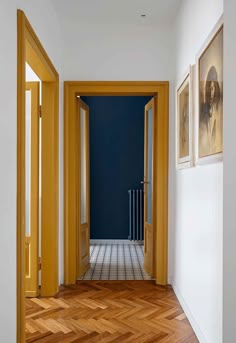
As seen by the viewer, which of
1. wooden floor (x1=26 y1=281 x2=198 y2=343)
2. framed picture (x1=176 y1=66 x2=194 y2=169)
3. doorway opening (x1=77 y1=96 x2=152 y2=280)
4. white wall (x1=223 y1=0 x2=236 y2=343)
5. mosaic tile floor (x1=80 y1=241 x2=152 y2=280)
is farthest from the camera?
doorway opening (x1=77 y1=96 x2=152 y2=280)

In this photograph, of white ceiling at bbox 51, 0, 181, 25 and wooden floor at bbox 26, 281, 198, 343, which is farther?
white ceiling at bbox 51, 0, 181, 25

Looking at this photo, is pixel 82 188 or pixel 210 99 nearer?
pixel 210 99

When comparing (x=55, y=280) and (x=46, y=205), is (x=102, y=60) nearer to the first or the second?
(x=46, y=205)

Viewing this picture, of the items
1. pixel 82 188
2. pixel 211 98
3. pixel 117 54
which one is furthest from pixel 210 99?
pixel 82 188

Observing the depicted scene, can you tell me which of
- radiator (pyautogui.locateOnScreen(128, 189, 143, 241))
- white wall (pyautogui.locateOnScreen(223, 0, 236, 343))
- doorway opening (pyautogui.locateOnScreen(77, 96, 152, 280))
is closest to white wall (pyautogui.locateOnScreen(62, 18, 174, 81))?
white wall (pyautogui.locateOnScreen(223, 0, 236, 343))

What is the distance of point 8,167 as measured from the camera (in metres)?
1.87

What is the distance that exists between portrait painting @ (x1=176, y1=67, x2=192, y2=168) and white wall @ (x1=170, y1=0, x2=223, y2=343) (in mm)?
122

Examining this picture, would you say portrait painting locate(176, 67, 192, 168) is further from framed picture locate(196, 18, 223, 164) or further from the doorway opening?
the doorway opening

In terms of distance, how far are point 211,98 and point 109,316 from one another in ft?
6.28

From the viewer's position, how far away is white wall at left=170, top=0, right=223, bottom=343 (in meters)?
1.99

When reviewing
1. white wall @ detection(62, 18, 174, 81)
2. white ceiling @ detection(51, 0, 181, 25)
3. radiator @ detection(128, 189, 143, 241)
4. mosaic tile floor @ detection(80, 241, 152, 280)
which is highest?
white ceiling @ detection(51, 0, 181, 25)

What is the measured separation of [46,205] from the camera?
131 inches

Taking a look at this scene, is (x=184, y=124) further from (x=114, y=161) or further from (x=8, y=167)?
(x=114, y=161)

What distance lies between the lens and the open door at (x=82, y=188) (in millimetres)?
3867
